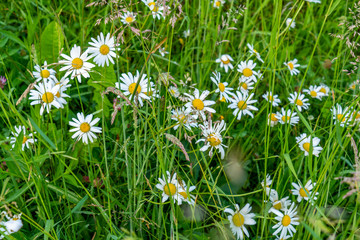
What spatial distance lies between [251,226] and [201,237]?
249mm

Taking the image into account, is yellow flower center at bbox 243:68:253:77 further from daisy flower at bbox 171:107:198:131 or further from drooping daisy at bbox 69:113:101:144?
drooping daisy at bbox 69:113:101:144

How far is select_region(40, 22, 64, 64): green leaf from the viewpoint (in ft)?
5.33

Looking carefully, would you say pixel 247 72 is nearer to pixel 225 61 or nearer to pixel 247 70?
pixel 247 70

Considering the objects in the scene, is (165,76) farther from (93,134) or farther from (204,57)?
(204,57)

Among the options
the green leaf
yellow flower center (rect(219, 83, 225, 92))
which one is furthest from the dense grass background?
yellow flower center (rect(219, 83, 225, 92))

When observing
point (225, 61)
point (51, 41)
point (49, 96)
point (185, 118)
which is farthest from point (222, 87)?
point (51, 41)

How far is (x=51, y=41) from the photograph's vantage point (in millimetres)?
1644

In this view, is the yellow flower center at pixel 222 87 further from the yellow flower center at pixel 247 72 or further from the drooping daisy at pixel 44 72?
the drooping daisy at pixel 44 72

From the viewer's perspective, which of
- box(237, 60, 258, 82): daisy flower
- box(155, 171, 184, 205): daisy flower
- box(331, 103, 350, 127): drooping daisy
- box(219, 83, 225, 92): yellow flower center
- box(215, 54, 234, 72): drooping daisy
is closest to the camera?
box(331, 103, 350, 127): drooping daisy

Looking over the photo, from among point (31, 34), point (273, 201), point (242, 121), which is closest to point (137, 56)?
point (31, 34)

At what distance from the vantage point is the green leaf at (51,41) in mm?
1626

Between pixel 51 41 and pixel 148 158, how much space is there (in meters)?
0.76

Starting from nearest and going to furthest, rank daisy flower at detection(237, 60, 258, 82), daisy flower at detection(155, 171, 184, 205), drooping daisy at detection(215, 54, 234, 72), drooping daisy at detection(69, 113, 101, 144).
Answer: daisy flower at detection(155, 171, 184, 205) < drooping daisy at detection(69, 113, 101, 144) < daisy flower at detection(237, 60, 258, 82) < drooping daisy at detection(215, 54, 234, 72)

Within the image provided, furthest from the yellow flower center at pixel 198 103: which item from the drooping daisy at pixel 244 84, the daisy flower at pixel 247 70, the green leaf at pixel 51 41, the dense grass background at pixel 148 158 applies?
the green leaf at pixel 51 41
